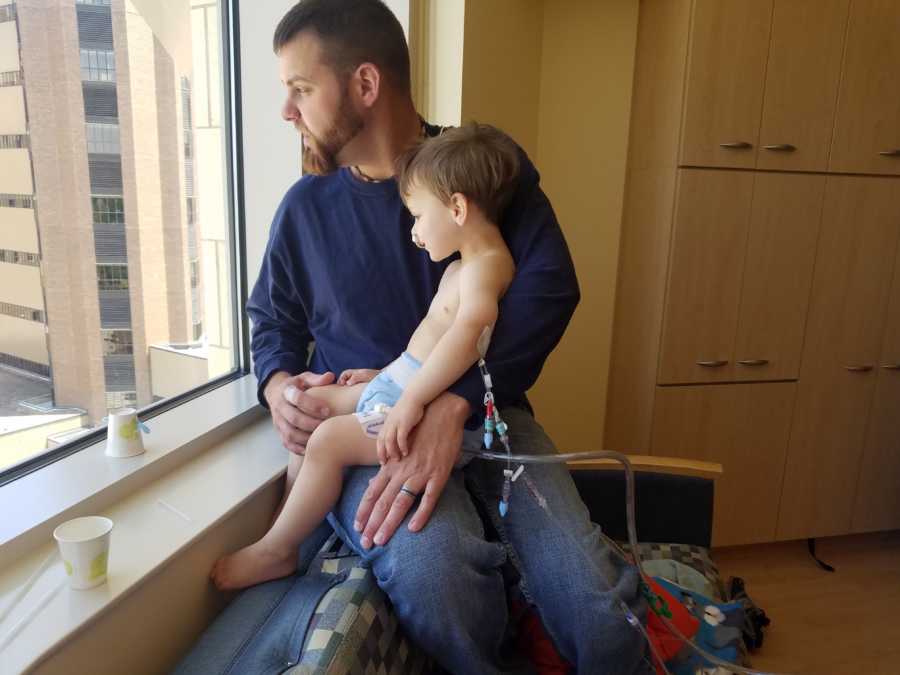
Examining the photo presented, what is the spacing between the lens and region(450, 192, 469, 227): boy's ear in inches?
40.1

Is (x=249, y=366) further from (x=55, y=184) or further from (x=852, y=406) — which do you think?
(x=852, y=406)

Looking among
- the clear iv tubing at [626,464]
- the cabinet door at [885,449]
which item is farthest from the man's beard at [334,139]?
the cabinet door at [885,449]

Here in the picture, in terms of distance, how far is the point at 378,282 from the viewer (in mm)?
1179

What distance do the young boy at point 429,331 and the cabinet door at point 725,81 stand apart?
1.25 m

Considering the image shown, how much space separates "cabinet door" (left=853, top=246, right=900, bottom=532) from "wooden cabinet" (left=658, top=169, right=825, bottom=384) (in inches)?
14.8

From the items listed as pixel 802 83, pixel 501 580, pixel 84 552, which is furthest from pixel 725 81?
pixel 84 552

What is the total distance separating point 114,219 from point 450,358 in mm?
714

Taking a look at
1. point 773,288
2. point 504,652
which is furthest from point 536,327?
point 773,288

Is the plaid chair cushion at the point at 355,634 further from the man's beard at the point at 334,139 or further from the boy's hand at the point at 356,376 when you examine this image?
the man's beard at the point at 334,139

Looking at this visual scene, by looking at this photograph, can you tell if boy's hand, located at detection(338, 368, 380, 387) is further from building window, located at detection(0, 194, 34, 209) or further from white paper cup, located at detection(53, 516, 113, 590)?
building window, located at detection(0, 194, 34, 209)

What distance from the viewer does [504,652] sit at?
3.72 feet

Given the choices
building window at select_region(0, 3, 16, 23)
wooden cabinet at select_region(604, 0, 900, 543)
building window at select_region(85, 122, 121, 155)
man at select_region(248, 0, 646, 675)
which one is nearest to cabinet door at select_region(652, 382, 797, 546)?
wooden cabinet at select_region(604, 0, 900, 543)

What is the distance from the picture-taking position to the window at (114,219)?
104cm

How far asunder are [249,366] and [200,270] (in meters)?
0.26
